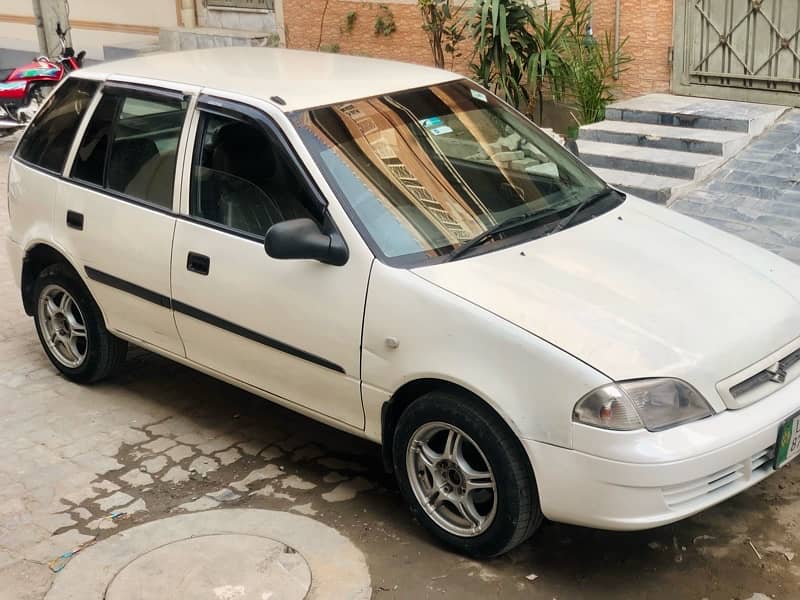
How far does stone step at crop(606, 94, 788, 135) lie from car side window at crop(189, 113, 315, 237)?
507 cm

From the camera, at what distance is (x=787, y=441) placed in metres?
4.00

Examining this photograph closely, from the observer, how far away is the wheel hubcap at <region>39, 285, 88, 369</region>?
5934mm

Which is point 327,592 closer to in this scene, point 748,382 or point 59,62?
point 748,382

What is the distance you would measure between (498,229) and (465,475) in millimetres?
1069

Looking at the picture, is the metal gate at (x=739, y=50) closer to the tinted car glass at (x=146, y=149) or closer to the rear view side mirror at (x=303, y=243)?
the tinted car glass at (x=146, y=149)

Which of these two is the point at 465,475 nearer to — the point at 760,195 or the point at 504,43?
the point at 760,195

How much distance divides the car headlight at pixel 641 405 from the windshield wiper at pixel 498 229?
3.00 feet

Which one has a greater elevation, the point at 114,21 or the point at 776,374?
the point at 114,21

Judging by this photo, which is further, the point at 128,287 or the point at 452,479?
the point at 128,287

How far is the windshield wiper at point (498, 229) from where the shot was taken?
4340 millimetres

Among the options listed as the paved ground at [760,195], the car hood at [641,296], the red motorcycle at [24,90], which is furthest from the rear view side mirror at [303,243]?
the red motorcycle at [24,90]

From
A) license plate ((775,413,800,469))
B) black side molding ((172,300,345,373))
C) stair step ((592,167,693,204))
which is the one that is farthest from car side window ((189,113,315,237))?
stair step ((592,167,693,204))

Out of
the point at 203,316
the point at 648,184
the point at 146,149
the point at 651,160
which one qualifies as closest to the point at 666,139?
the point at 651,160

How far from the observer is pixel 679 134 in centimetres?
870
